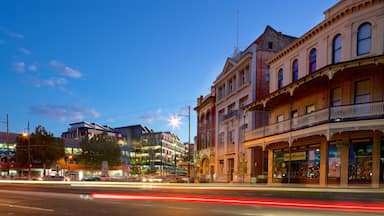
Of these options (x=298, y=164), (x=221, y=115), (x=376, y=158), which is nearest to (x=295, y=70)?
(x=298, y=164)

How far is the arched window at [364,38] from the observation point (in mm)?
23641

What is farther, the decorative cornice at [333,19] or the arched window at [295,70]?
the arched window at [295,70]

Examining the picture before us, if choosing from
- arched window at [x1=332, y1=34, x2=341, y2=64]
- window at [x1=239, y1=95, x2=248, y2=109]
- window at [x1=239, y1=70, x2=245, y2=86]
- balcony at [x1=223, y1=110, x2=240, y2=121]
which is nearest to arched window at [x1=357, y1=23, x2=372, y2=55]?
arched window at [x1=332, y1=34, x2=341, y2=64]

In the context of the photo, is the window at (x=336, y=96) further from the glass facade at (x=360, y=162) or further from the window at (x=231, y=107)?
the window at (x=231, y=107)

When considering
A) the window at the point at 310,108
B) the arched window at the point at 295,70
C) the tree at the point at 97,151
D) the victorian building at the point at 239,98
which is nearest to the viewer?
the window at the point at 310,108

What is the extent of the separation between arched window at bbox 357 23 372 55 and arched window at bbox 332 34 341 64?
161cm

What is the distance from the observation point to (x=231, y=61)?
47188 millimetres

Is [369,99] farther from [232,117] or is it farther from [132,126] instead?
[132,126]

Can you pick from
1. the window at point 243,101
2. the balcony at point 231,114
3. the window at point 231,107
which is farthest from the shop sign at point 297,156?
the window at point 231,107

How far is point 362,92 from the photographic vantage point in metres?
23.7

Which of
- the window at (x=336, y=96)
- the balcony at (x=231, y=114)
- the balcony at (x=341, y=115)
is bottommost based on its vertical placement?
the balcony at (x=341, y=115)

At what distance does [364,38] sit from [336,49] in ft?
7.61

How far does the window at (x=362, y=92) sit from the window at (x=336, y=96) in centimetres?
131

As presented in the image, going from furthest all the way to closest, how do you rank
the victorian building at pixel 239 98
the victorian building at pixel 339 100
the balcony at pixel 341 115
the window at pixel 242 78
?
the window at pixel 242 78
the victorian building at pixel 239 98
the victorian building at pixel 339 100
the balcony at pixel 341 115
